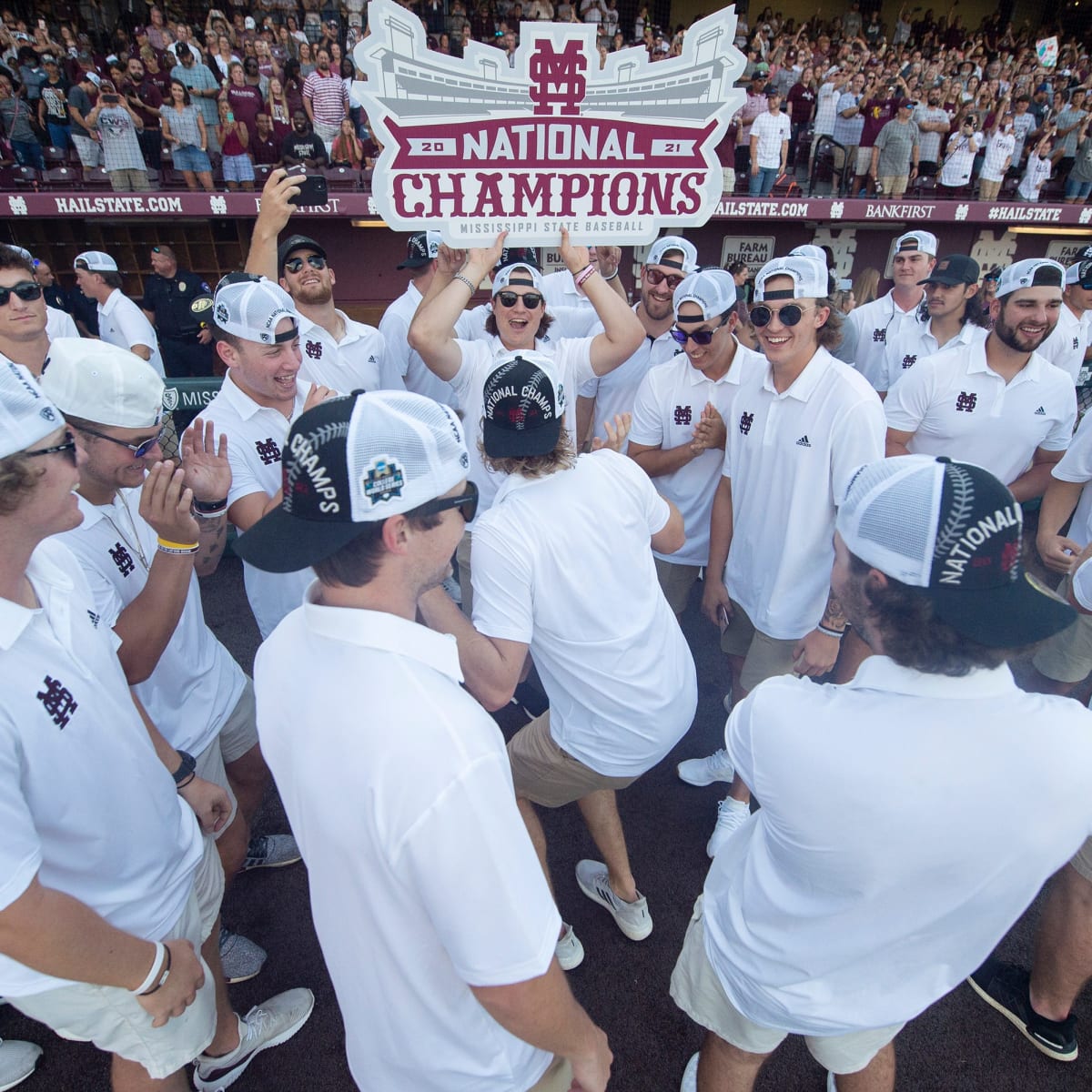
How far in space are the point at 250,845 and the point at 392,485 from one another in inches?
105

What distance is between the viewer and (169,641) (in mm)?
2355

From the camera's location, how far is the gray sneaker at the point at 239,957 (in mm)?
2688

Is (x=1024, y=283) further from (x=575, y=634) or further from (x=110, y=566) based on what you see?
(x=110, y=566)

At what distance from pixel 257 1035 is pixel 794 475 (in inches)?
120

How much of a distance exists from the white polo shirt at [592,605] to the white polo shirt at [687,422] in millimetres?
1389

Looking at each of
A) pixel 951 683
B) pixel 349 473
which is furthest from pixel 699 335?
pixel 349 473

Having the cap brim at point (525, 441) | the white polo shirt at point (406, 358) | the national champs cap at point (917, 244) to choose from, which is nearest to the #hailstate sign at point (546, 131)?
the cap brim at point (525, 441)

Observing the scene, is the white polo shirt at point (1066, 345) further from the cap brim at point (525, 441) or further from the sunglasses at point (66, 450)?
the sunglasses at point (66, 450)

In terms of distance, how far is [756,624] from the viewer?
128 inches

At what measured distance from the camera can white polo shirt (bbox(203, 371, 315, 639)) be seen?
2914mm

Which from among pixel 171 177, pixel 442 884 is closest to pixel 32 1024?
pixel 442 884

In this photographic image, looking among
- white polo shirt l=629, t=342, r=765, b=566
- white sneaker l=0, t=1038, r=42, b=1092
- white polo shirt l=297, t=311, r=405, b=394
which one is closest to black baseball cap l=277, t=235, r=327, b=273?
white polo shirt l=297, t=311, r=405, b=394

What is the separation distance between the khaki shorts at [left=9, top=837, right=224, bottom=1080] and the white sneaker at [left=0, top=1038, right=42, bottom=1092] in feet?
2.98

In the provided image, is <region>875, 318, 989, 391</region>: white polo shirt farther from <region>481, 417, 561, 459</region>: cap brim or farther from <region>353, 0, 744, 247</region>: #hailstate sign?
<region>481, 417, 561, 459</region>: cap brim
